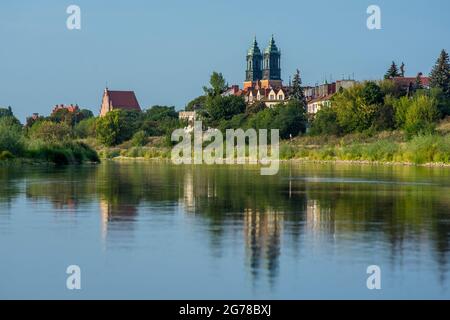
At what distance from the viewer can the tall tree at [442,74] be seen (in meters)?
122

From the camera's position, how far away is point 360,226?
68.7ft

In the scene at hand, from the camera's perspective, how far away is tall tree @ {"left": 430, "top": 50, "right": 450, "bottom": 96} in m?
122

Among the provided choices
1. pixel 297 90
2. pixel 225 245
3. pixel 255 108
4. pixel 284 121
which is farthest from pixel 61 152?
pixel 297 90

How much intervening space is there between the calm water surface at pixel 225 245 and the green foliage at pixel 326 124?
251 ft

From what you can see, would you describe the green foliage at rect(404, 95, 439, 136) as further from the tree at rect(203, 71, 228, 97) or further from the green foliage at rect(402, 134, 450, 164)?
the tree at rect(203, 71, 228, 97)

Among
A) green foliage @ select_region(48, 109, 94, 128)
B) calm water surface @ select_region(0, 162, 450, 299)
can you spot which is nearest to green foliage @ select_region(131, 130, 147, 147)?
green foliage @ select_region(48, 109, 94, 128)

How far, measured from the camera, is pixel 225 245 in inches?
695

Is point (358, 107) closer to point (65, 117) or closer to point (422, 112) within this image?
point (422, 112)

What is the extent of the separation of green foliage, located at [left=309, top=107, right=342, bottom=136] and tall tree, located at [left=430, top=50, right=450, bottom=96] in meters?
17.4

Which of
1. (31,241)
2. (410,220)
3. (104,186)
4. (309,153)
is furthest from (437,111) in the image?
(31,241)

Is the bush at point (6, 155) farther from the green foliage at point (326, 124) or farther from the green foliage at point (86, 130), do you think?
the green foliage at point (86, 130)

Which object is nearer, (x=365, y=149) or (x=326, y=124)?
(x=365, y=149)

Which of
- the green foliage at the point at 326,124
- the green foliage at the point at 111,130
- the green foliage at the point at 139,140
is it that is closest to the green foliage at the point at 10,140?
the green foliage at the point at 326,124

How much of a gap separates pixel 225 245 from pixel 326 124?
93071mm
